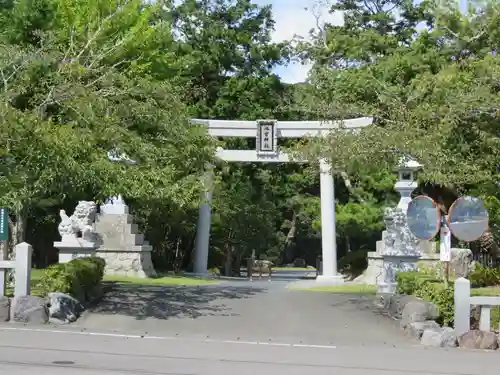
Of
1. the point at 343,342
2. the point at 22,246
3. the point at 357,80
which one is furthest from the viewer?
the point at 357,80

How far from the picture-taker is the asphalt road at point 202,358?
877 cm

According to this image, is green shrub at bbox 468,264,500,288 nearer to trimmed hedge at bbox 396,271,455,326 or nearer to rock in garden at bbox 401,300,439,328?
trimmed hedge at bbox 396,271,455,326

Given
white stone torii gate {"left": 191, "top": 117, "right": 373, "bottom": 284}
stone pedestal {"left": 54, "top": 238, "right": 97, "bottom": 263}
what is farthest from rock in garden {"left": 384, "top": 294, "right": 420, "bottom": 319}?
white stone torii gate {"left": 191, "top": 117, "right": 373, "bottom": 284}

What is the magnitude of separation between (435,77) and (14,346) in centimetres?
933

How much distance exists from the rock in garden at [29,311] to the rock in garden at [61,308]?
143 mm

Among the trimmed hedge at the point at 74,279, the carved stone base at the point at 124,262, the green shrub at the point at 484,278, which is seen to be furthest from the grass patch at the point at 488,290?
the carved stone base at the point at 124,262

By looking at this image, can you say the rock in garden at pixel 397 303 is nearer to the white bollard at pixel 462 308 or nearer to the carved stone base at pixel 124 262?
the white bollard at pixel 462 308

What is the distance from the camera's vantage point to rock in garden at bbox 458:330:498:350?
1183 cm

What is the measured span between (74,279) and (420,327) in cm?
718

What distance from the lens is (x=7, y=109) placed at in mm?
12969

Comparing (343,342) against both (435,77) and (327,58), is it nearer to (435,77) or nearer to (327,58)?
(435,77)

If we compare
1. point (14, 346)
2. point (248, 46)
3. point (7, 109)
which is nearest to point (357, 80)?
point (7, 109)

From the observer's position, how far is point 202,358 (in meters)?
9.88

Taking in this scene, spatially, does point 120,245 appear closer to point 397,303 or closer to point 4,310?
point 4,310
